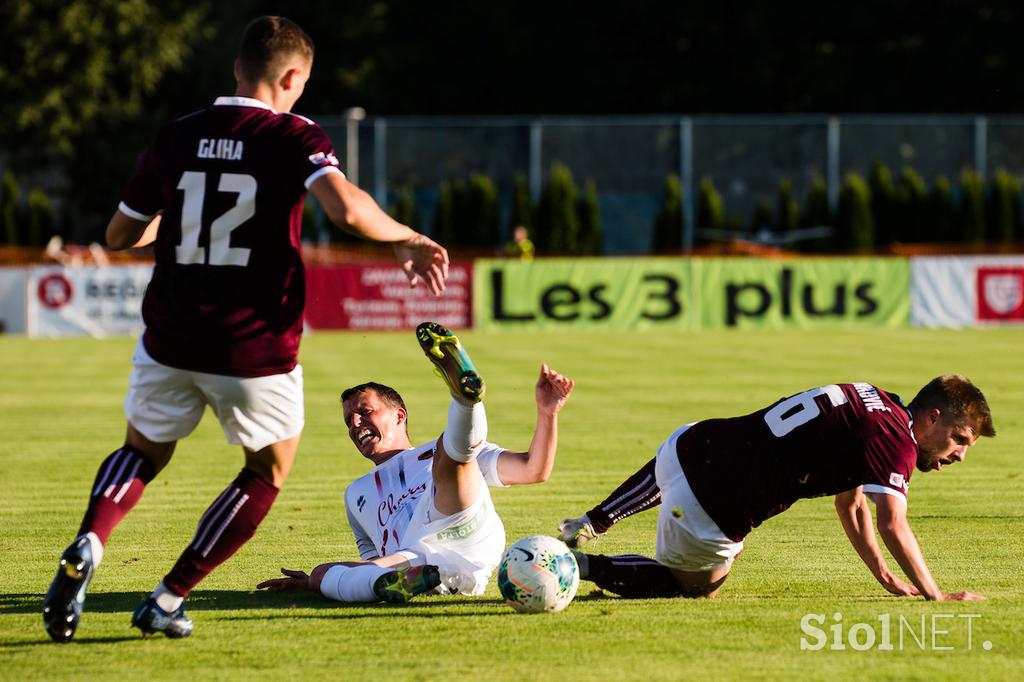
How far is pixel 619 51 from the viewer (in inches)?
2334

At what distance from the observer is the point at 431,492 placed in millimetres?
6590

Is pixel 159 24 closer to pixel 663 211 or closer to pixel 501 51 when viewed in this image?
pixel 501 51

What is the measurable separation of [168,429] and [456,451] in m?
1.18

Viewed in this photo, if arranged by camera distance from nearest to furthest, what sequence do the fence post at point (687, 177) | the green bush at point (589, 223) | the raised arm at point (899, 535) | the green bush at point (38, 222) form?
the raised arm at point (899, 535), the green bush at point (589, 223), the fence post at point (687, 177), the green bush at point (38, 222)

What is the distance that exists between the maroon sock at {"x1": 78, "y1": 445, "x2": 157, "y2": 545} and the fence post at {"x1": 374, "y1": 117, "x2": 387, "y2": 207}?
36987mm

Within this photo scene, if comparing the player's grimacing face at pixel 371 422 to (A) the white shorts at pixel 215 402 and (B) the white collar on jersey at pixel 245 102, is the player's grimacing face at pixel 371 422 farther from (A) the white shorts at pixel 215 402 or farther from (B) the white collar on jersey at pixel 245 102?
(B) the white collar on jersey at pixel 245 102

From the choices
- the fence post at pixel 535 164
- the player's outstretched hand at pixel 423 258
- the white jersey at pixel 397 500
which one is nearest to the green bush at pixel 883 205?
the fence post at pixel 535 164

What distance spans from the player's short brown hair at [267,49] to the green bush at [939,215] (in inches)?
1578

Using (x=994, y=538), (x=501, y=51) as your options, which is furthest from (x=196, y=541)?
(x=501, y=51)

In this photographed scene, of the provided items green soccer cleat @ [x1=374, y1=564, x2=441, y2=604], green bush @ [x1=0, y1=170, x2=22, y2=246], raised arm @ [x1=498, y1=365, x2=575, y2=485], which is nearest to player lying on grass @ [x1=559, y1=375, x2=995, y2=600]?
raised arm @ [x1=498, y1=365, x2=575, y2=485]

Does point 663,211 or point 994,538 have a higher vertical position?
point 663,211

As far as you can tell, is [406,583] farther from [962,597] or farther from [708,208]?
[708,208]

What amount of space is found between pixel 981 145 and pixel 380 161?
57.7 ft

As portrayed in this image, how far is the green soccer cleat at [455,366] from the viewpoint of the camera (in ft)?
19.2
